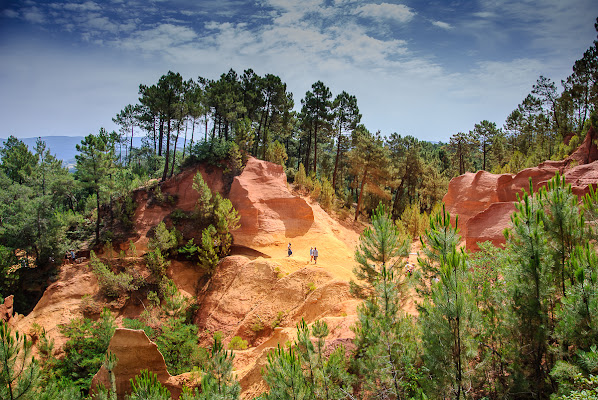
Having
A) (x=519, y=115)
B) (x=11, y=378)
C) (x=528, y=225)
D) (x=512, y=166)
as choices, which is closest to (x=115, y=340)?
(x=11, y=378)

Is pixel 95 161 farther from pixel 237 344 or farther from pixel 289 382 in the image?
pixel 289 382

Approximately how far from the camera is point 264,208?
1276 inches

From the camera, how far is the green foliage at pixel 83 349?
18.8m

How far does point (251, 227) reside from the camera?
101 feet

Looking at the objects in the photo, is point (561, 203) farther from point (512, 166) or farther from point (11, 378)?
point (512, 166)

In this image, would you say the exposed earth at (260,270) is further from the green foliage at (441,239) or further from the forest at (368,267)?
the green foliage at (441,239)

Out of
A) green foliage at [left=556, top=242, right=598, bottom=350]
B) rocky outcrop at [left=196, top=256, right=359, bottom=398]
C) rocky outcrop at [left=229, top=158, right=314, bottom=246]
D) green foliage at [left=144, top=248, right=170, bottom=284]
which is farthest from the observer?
rocky outcrop at [left=229, top=158, right=314, bottom=246]

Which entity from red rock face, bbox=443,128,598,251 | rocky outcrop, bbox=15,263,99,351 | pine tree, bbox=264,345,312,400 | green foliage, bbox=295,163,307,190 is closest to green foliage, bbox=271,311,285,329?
pine tree, bbox=264,345,312,400

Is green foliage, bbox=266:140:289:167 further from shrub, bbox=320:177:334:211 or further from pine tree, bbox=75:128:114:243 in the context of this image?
pine tree, bbox=75:128:114:243

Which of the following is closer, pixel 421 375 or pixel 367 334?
pixel 421 375

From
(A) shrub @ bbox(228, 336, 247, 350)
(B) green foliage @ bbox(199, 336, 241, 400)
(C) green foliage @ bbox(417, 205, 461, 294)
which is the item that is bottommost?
(A) shrub @ bbox(228, 336, 247, 350)

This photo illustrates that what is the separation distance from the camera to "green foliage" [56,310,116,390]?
18844 mm

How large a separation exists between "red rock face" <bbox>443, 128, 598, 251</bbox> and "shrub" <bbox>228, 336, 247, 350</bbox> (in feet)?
49.3

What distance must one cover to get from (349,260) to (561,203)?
20.1 meters
